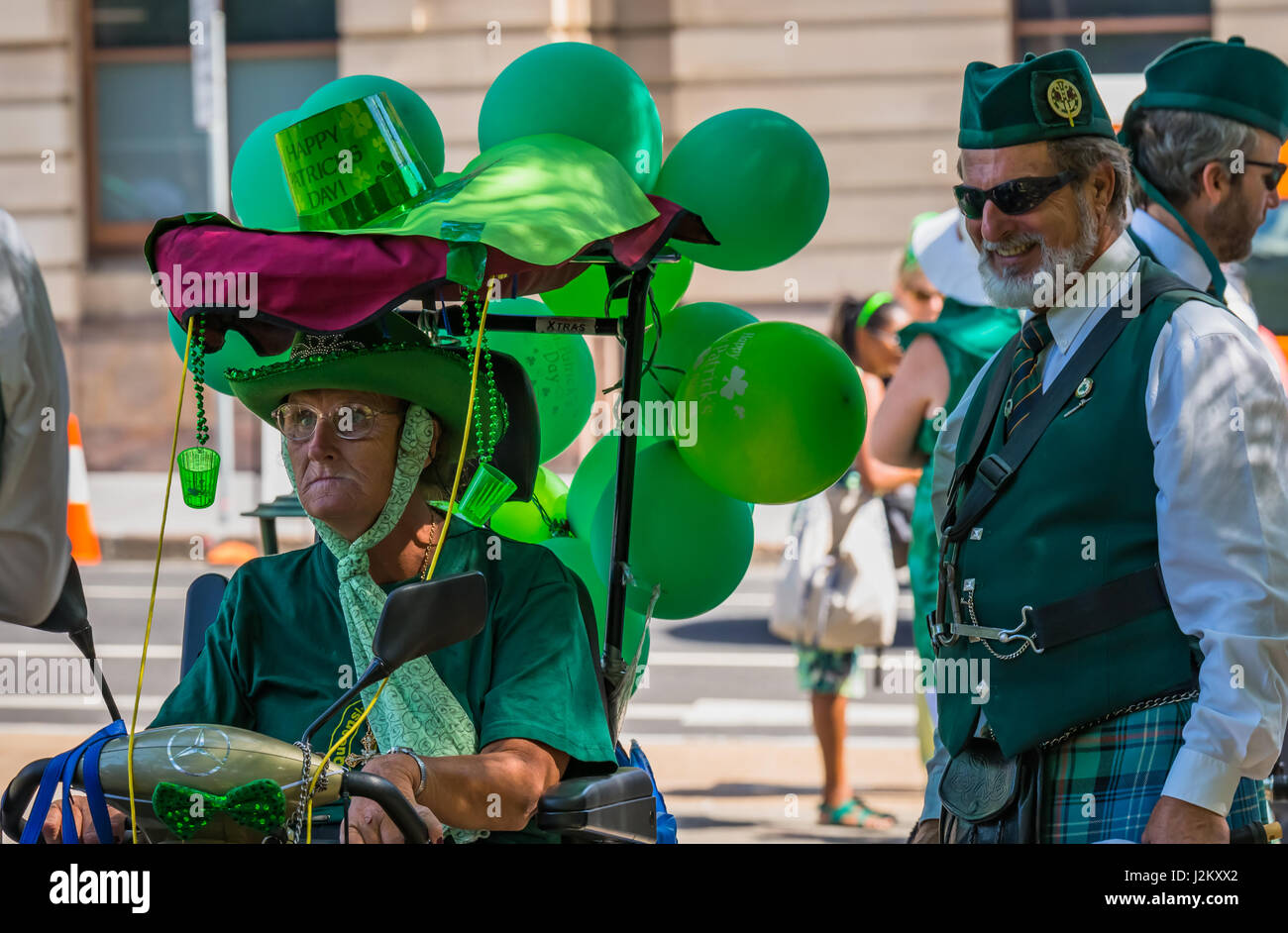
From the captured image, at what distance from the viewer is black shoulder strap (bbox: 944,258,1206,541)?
267cm

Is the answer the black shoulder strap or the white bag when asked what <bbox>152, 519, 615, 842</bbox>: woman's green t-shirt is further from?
the white bag

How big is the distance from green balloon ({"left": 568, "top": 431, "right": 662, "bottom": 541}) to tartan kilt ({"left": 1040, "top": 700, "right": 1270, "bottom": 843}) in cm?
129

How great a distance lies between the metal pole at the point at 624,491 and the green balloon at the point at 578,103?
0.34 meters

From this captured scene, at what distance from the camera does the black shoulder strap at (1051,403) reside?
2.67 meters

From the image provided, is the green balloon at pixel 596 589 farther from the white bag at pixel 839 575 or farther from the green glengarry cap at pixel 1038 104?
the white bag at pixel 839 575

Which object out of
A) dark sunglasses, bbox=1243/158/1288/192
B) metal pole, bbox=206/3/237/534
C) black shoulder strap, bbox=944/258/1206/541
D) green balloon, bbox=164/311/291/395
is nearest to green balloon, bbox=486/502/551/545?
green balloon, bbox=164/311/291/395

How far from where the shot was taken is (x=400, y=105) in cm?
349

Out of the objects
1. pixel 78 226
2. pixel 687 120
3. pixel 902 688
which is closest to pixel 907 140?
pixel 687 120

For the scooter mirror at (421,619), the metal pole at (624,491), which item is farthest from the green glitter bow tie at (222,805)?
the metal pole at (624,491)

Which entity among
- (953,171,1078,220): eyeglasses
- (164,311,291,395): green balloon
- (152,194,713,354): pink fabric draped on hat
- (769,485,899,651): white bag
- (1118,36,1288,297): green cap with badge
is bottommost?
(769,485,899,651): white bag

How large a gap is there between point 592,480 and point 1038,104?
55.3 inches

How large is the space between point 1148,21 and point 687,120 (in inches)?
157

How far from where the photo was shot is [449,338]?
3.16m

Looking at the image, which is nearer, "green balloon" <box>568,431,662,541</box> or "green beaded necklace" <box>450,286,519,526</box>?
"green beaded necklace" <box>450,286,519,526</box>
